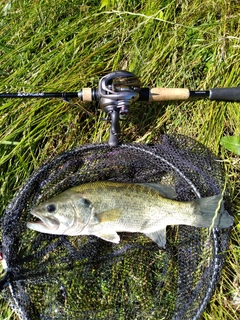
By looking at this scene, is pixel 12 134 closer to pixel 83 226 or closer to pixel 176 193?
pixel 83 226

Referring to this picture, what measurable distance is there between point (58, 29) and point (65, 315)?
2.13 meters

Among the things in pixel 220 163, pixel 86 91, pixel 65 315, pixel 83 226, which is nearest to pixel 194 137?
pixel 220 163

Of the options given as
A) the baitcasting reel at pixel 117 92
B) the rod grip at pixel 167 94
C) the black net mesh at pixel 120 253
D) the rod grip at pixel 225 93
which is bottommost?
the black net mesh at pixel 120 253

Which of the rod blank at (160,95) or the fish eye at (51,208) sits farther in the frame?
the rod blank at (160,95)

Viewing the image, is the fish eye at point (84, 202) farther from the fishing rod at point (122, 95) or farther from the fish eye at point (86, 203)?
the fishing rod at point (122, 95)

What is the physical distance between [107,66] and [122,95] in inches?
30.3

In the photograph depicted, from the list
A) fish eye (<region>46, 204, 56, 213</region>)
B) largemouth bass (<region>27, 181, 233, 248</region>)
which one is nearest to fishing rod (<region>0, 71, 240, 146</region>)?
largemouth bass (<region>27, 181, 233, 248</region>)

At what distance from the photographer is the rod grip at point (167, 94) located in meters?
2.60

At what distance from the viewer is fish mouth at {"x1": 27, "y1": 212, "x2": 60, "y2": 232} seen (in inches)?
93.8

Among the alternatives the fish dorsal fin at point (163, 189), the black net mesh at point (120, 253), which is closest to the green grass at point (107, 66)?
the black net mesh at point (120, 253)

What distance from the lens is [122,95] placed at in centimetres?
236

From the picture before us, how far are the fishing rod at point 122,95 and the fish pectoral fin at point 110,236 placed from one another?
573mm

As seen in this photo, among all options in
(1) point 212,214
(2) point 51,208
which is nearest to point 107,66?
(2) point 51,208

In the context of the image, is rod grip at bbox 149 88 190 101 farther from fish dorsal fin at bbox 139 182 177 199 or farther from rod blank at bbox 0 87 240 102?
fish dorsal fin at bbox 139 182 177 199
